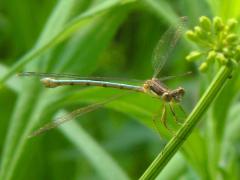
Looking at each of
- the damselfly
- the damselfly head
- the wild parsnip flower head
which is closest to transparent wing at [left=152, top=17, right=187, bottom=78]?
the damselfly

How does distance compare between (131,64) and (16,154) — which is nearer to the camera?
(16,154)

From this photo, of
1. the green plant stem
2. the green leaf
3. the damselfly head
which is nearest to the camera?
the green plant stem

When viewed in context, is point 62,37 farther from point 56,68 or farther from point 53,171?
point 53,171

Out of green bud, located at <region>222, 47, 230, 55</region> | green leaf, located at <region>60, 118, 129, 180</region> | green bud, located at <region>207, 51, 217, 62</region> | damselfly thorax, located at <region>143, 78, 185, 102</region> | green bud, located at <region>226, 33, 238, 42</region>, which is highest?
green bud, located at <region>226, 33, 238, 42</region>

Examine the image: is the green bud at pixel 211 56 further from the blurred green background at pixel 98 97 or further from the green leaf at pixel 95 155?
the green leaf at pixel 95 155

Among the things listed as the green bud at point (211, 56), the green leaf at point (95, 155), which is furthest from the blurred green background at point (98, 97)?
the green bud at point (211, 56)

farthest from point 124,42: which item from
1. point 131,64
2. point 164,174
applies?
point 164,174

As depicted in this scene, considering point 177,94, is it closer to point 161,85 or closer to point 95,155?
point 161,85

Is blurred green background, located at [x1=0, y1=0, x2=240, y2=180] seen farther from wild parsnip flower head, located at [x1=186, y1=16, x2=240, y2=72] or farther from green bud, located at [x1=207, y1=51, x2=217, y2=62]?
green bud, located at [x1=207, y1=51, x2=217, y2=62]
